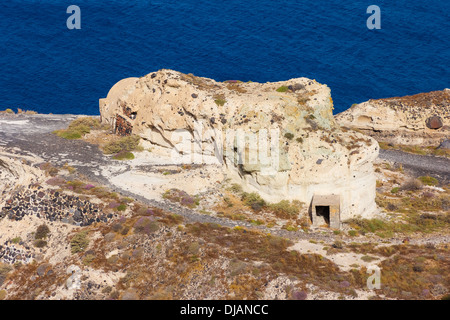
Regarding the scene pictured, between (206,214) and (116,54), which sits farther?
(116,54)

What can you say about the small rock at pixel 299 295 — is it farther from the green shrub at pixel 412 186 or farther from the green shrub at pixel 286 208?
the green shrub at pixel 412 186

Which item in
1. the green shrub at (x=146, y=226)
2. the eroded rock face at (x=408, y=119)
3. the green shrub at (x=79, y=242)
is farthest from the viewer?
the eroded rock face at (x=408, y=119)

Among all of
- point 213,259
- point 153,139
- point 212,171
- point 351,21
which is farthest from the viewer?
point 351,21

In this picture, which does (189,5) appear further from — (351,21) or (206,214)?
(206,214)

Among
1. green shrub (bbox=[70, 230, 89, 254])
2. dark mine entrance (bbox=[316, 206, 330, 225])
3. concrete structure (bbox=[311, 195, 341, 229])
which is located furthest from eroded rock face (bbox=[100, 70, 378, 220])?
green shrub (bbox=[70, 230, 89, 254])

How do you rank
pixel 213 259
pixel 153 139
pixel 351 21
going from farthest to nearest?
pixel 351 21 < pixel 153 139 < pixel 213 259

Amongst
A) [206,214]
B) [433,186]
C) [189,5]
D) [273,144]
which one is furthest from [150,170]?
[189,5]

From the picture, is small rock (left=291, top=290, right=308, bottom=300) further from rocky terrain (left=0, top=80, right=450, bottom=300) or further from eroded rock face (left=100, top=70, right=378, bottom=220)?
eroded rock face (left=100, top=70, right=378, bottom=220)

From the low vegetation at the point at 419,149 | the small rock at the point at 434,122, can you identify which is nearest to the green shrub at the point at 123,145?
the low vegetation at the point at 419,149
